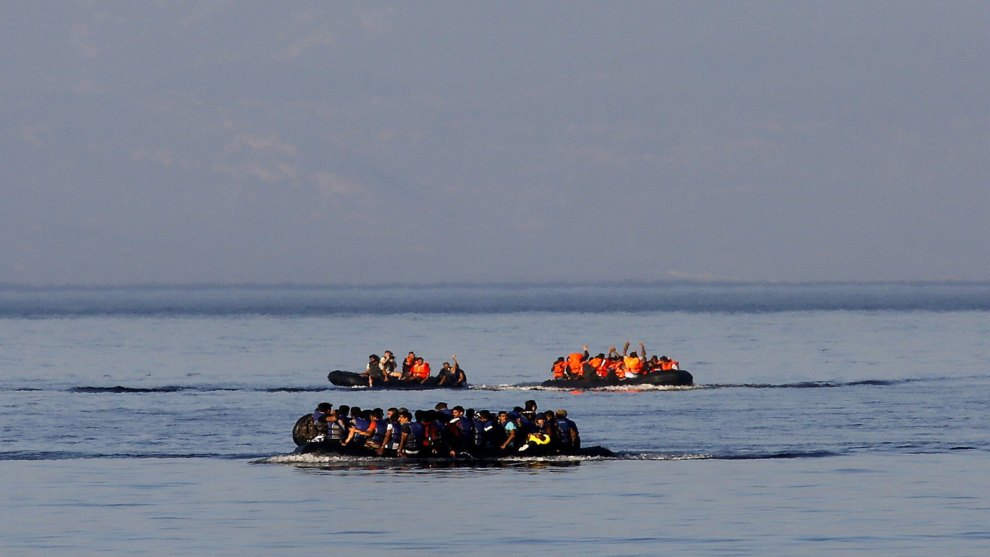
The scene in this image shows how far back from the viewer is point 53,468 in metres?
49.2

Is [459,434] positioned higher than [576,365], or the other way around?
[576,365]

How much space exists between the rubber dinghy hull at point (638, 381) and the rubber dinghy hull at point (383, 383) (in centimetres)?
457

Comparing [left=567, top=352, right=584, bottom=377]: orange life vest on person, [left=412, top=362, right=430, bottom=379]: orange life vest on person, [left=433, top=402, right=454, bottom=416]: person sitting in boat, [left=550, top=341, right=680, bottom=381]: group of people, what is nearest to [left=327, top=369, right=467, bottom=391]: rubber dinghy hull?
[left=412, top=362, right=430, bottom=379]: orange life vest on person

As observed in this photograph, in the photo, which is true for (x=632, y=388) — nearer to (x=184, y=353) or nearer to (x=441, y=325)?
(x=184, y=353)

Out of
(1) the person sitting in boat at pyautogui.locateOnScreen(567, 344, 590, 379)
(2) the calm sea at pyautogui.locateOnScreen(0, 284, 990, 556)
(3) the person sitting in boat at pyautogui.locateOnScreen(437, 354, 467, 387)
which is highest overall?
(1) the person sitting in boat at pyautogui.locateOnScreen(567, 344, 590, 379)

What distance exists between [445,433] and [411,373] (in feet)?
101

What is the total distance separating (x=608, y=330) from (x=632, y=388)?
10558cm

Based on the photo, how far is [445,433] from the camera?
4891cm

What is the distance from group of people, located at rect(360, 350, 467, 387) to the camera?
258ft

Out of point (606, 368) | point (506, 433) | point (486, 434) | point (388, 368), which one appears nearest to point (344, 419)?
point (486, 434)

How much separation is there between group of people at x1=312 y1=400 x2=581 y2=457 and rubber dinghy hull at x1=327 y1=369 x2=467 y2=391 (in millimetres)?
28676

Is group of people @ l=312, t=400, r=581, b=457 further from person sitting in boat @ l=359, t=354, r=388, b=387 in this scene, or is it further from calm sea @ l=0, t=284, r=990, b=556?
person sitting in boat @ l=359, t=354, r=388, b=387

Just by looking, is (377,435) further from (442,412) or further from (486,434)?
(486,434)

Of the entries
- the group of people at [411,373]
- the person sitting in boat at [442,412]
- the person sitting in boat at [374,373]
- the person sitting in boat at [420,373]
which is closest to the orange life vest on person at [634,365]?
the group of people at [411,373]
